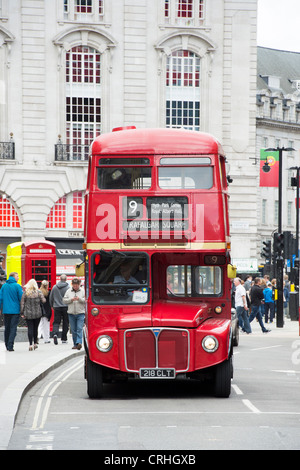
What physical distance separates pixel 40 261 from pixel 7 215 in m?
20.6

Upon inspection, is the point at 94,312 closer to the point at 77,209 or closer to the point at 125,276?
the point at 125,276

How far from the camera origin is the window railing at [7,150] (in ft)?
171

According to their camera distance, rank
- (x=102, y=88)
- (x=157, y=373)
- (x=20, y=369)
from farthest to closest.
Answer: (x=102, y=88), (x=20, y=369), (x=157, y=373)

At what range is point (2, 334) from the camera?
27.5 meters

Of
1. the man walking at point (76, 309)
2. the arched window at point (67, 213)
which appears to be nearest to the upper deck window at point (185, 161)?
the man walking at point (76, 309)

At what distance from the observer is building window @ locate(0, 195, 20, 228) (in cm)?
5234

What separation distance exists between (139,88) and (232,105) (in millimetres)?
5066

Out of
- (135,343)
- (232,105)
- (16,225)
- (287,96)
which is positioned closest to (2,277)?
(135,343)

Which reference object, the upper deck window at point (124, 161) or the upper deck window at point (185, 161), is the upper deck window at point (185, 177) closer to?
the upper deck window at point (185, 161)

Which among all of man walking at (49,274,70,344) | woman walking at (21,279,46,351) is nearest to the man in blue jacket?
woman walking at (21,279,46,351)

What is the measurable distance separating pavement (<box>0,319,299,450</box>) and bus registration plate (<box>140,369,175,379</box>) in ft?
5.66

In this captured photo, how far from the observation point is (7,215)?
5247cm

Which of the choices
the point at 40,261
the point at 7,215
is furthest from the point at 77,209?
the point at 40,261

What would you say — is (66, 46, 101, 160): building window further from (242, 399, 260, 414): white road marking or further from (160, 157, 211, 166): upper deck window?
(242, 399, 260, 414): white road marking
